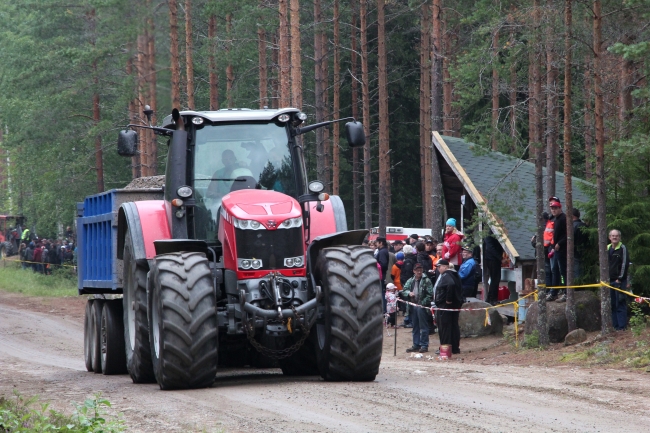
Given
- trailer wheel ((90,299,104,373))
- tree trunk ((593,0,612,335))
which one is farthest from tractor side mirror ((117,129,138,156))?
tree trunk ((593,0,612,335))

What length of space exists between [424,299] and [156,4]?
1113cm

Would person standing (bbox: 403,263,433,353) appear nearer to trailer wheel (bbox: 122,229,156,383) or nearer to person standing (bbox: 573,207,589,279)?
person standing (bbox: 573,207,589,279)

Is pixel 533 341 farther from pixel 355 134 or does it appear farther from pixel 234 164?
pixel 234 164

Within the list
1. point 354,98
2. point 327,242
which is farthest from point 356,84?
point 327,242

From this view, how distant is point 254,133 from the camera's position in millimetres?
11102

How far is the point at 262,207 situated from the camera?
10305mm

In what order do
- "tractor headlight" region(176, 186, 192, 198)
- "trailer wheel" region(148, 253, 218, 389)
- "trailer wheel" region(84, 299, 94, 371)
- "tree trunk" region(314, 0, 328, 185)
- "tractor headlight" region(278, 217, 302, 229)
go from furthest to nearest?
1. "tree trunk" region(314, 0, 328, 185)
2. "trailer wheel" region(84, 299, 94, 371)
3. "tractor headlight" region(176, 186, 192, 198)
4. "tractor headlight" region(278, 217, 302, 229)
5. "trailer wheel" region(148, 253, 218, 389)

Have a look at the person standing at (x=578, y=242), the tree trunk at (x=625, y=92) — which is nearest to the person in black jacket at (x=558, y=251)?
the person standing at (x=578, y=242)

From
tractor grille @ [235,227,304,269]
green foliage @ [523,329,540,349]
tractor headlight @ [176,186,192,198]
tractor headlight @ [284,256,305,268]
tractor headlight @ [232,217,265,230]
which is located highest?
tractor headlight @ [176,186,192,198]

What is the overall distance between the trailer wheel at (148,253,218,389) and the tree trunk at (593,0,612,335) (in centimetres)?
806

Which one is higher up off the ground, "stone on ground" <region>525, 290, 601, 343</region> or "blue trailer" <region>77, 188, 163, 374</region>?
"blue trailer" <region>77, 188, 163, 374</region>

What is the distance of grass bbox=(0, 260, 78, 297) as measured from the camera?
1385 inches

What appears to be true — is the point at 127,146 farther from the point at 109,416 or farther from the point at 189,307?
the point at 109,416

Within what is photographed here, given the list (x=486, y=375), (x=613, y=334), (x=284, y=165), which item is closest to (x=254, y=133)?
(x=284, y=165)
